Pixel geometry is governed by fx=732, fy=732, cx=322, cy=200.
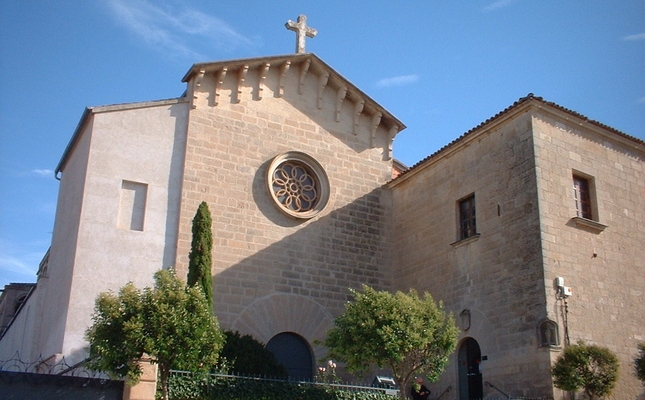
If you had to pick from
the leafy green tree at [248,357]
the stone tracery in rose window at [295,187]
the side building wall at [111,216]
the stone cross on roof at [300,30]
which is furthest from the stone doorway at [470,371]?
the stone cross on roof at [300,30]

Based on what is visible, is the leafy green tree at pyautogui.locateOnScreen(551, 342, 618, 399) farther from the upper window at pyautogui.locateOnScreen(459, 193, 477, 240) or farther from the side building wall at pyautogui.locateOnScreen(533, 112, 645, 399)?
the upper window at pyautogui.locateOnScreen(459, 193, 477, 240)

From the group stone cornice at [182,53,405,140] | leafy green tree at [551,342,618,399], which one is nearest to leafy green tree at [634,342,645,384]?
leafy green tree at [551,342,618,399]

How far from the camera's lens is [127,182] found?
17844 mm

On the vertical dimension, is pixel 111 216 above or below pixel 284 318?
above

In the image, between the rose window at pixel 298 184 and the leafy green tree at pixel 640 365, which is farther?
the rose window at pixel 298 184

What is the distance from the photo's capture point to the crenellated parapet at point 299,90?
19.5m

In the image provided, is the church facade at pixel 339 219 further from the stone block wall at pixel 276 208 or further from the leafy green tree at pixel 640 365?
the leafy green tree at pixel 640 365

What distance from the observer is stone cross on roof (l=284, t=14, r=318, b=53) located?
21484 millimetres

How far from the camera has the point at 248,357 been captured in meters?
16.2

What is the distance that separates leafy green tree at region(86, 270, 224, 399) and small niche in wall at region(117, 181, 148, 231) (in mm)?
4851

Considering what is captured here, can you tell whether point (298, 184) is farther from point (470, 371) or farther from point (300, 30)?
point (470, 371)

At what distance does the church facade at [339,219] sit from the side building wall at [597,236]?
1.8 inches

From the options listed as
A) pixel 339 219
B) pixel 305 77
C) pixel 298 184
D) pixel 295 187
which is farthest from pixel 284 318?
pixel 305 77

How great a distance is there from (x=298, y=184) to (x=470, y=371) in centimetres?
692
